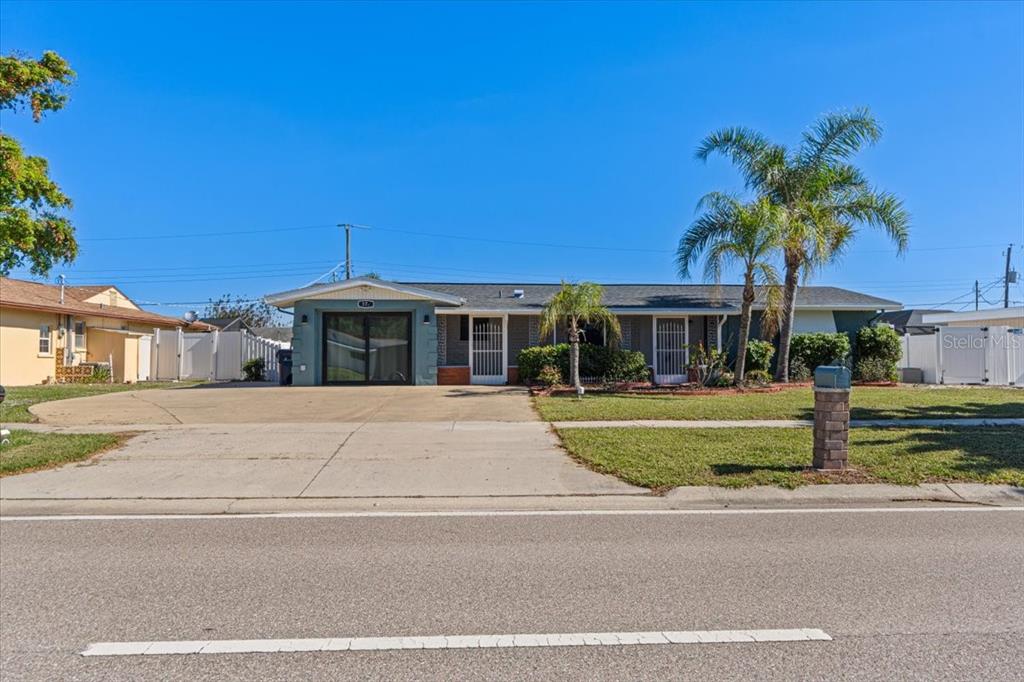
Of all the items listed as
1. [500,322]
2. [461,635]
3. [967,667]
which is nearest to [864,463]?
[967,667]

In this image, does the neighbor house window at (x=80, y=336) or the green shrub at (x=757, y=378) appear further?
the neighbor house window at (x=80, y=336)

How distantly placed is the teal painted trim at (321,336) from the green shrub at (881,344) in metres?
14.0

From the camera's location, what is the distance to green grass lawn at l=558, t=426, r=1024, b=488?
8.06 meters

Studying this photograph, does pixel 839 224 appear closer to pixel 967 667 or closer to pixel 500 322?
pixel 500 322

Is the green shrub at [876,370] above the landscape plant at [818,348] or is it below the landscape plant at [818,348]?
below

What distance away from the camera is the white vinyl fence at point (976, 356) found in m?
21.4

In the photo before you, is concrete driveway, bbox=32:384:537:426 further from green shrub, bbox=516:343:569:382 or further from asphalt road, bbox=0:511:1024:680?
asphalt road, bbox=0:511:1024:680

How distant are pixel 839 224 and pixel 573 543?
1740cm

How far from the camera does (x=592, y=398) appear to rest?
1666 cm

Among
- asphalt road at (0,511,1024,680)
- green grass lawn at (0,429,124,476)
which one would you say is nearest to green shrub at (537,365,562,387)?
green grass lawn at (0,429,124,476)

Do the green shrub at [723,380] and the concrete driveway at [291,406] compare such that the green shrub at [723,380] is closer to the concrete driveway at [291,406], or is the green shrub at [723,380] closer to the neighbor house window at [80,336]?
the concrete driveway at [291,406]

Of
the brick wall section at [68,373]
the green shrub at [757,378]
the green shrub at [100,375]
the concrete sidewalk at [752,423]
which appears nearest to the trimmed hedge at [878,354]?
the green shrub at [757,378]

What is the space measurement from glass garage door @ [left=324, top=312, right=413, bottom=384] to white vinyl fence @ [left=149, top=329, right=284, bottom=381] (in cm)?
633

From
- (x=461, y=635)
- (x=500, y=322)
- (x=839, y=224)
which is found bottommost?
(x=461, y=635)
